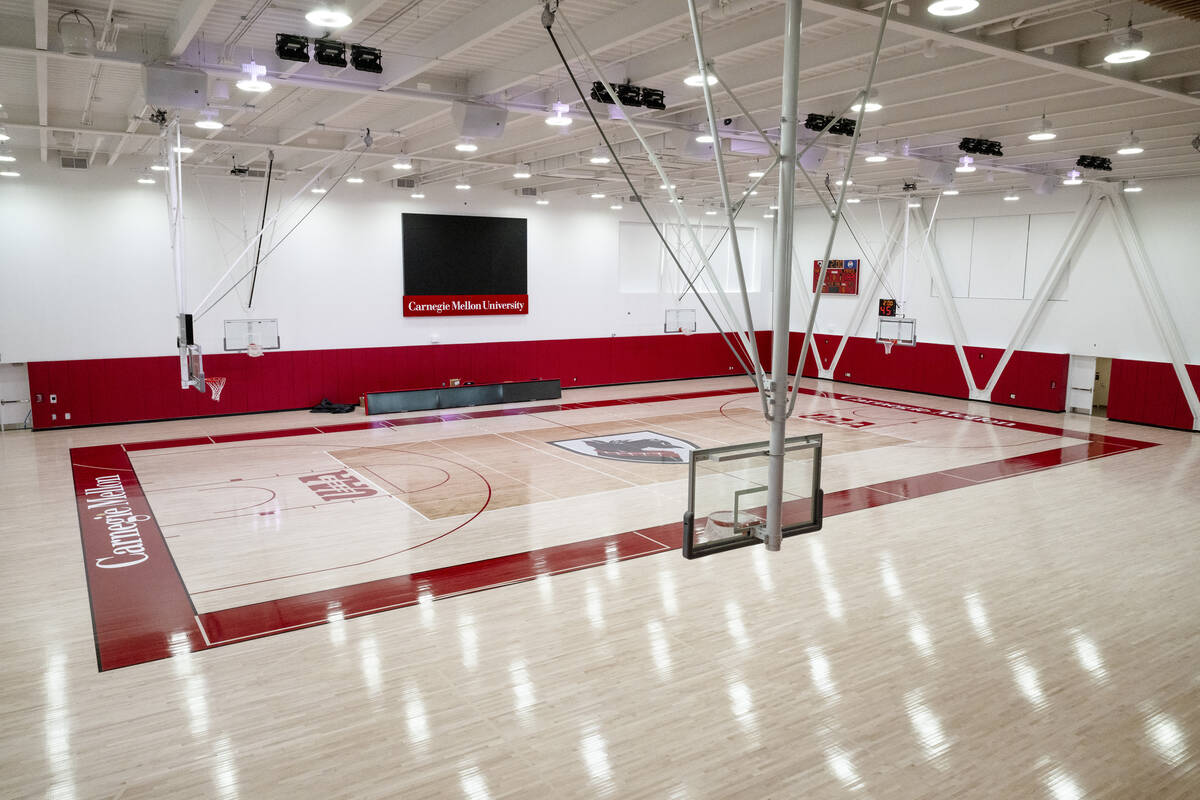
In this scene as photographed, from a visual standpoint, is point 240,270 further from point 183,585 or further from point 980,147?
point 980,147

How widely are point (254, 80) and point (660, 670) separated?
6.94 m

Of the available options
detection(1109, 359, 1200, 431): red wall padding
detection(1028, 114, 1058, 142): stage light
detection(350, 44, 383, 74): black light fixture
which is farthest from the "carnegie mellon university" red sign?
detection(1109, 359, 1200, 431): red wall padding

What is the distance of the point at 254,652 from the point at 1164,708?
7099 millimetres

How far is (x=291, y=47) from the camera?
7.86m

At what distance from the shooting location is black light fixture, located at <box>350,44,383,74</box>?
8.20 metres

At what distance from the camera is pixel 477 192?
2059 centimetres

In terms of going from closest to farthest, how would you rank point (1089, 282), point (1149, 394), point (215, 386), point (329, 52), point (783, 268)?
point (783, 268) → point (329, 52) → point (215, 386) → point (1149, 394) → point (1089, 282)

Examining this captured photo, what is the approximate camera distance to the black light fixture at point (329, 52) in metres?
8.00

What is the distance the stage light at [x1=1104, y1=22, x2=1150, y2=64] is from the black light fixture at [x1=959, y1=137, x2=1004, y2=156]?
6121 mm

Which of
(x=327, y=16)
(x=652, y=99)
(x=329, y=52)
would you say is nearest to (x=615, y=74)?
(x=652, y=99)

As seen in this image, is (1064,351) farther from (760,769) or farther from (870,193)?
(760,769)

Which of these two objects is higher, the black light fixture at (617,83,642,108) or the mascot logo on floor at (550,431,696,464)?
the black light fixture at (617,83,642,108)

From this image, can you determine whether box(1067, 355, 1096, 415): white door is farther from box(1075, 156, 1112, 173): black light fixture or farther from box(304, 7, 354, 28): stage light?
box(304, 7, 354, 28): stage light

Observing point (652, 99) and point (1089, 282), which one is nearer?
point (652, 99)
